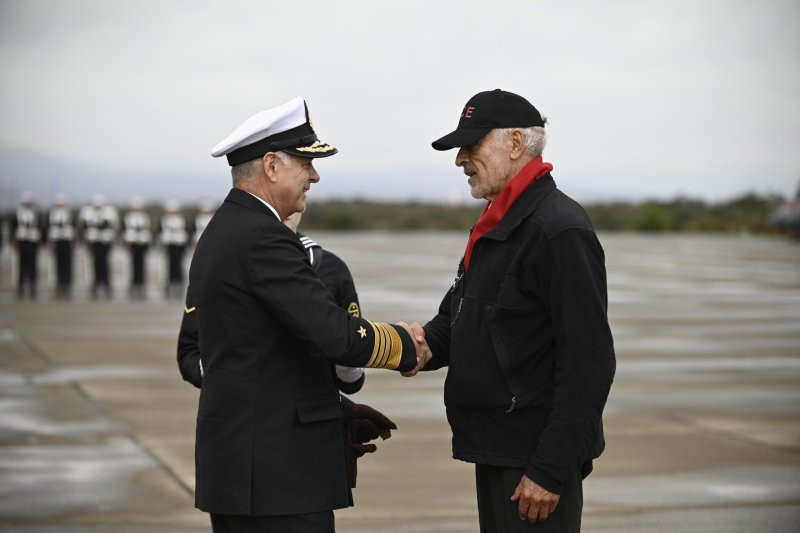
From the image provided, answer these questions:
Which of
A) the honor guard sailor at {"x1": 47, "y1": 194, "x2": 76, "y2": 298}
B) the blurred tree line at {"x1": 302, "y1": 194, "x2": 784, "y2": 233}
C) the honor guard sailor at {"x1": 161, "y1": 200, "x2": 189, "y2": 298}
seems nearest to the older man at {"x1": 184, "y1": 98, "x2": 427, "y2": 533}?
the honor guard sailor at {"x1": 161, "y1": 200, "x2": 189, "y2": 298}

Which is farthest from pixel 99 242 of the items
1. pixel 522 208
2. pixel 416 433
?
pixel 522 208

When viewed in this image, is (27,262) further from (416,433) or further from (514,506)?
(514,506)

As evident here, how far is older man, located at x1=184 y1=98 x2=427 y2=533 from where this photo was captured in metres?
3.60

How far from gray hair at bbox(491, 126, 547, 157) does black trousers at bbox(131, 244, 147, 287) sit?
1896cm

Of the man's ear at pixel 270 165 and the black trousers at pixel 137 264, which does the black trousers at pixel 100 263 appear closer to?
the black trousers at pixel 137 264

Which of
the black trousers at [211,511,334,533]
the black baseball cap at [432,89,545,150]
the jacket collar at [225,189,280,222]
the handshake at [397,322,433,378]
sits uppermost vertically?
the black baseball cap at [432,89,545,150]

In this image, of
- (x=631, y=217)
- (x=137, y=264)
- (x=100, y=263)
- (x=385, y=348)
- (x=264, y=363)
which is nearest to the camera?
(x=264, y=363)

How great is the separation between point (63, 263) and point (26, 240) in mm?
810

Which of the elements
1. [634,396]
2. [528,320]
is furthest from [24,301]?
[528,320]

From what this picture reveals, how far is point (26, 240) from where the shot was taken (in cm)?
2216

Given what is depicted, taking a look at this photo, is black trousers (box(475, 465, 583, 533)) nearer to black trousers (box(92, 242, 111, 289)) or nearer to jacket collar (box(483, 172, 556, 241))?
jacket collar (box(483, 172, 556, 241))

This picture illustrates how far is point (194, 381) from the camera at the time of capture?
4492mm

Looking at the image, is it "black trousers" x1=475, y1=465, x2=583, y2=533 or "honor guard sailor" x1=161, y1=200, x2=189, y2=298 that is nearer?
"black trousers" x1=475, y1=465, x2=583, y2=533

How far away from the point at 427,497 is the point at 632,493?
1.20 meters
